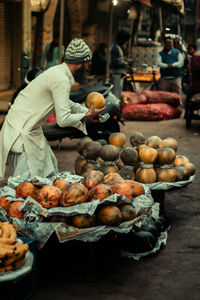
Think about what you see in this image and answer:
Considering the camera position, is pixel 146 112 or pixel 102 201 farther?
pixel 146 112

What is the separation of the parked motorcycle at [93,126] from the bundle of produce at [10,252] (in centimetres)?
540

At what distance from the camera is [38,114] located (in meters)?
5.05

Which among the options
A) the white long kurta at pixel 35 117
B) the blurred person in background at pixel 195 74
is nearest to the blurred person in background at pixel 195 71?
the blurred person in background at pixel 195 74

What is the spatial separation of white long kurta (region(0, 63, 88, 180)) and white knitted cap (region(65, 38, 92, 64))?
11cm

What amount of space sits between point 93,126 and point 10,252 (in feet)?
19.7

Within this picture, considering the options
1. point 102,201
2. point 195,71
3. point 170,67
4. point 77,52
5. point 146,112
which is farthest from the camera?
point 170,67

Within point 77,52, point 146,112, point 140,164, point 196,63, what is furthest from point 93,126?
point 77,52

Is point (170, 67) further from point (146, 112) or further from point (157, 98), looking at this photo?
point (146, 112)

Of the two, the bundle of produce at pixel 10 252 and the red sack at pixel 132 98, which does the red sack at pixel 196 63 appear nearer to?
the red sack at pixel 132 98

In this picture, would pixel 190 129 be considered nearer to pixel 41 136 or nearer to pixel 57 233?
pixel 41 136

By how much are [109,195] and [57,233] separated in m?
0.58

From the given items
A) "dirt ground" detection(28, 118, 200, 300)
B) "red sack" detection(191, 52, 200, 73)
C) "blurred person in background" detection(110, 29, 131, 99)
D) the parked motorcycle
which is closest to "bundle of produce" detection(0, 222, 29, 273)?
"dirt ground" detection(28, 118, 200, 300)

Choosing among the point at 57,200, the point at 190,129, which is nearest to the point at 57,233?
the point at 57,200

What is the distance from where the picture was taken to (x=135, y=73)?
16609 millimetres
